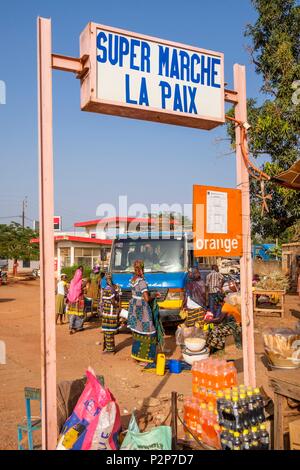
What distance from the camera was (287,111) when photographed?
11.2 meters

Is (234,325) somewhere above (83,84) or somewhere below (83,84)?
below

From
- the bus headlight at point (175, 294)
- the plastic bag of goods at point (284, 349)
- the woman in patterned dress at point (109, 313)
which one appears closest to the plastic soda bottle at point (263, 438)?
the plastic bag of goods at point (284, 349)

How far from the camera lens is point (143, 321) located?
7520mm

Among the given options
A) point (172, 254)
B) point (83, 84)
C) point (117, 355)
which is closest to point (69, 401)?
point (83, 84)

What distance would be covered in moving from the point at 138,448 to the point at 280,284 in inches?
423

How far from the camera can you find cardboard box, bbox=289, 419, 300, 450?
123 inches

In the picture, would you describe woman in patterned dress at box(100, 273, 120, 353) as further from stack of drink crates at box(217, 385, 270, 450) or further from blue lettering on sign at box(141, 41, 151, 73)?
blue lettering on sign at box(141, 41, 151, 73)

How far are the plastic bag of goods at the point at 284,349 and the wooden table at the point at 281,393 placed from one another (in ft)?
9.05

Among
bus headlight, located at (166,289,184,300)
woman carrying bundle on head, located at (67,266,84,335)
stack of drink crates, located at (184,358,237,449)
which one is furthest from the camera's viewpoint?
woman carrying bundle on head, located at (67,266,84,335)

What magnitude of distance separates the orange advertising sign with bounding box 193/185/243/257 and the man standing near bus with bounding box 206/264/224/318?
6.17m

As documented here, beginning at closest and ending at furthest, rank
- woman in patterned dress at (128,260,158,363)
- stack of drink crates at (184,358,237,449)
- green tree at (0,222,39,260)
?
stack of drink crates at (184,358,237,449) < woman in patterned dress at (128,260,158,363) < green tree at (0,222,39,260)

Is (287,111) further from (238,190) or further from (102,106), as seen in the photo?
(102,106)

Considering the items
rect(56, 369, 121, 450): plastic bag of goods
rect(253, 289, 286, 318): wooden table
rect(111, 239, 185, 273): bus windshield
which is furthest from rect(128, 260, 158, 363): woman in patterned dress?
rect(253, 289, 286, 318): wooden table

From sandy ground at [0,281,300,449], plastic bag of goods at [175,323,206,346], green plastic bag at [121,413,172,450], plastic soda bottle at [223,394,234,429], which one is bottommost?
sandy ground at [0,281,300,449]
